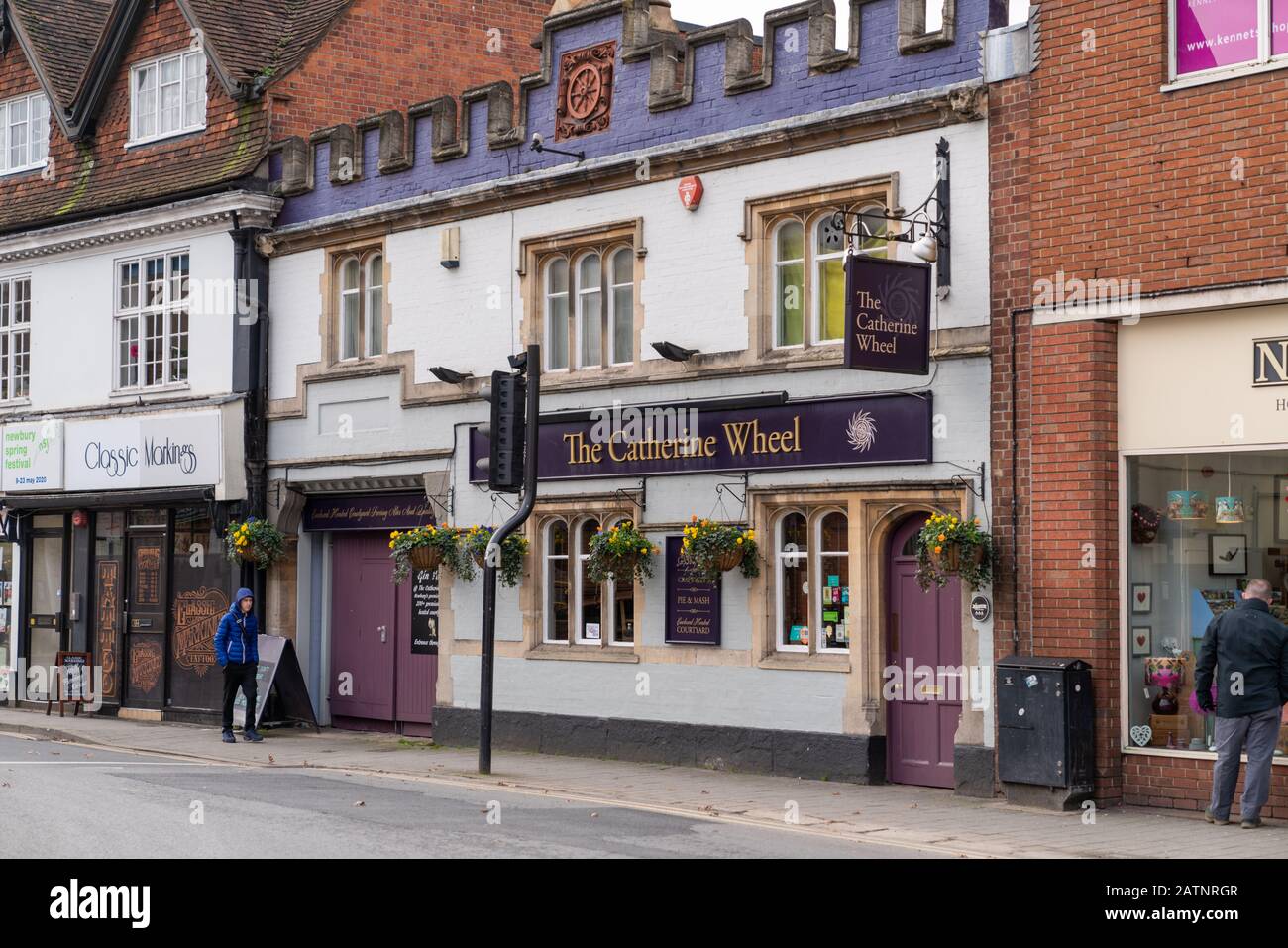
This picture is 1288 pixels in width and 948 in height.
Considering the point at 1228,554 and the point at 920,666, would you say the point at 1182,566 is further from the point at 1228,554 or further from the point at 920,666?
the point at 920,666

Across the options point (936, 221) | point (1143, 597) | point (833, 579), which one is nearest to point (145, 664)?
point (833, 579)

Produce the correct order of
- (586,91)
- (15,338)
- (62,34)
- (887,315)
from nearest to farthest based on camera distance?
(887,315) < (586,91) < (15,338) < (62,34)

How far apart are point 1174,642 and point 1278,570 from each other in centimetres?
113

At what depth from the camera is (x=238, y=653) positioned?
67.5 feet

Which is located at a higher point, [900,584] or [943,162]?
[943,162]

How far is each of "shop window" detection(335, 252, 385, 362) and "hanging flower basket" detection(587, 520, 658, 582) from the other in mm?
4864

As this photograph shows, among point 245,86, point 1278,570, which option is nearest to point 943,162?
point 1278,570

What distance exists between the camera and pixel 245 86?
23.3 m

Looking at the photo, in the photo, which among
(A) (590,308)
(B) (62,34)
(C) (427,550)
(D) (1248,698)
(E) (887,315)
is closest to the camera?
(D) (1248,698)

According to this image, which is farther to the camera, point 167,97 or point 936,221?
point 167,97

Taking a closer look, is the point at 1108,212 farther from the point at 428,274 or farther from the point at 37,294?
the point at 37,294

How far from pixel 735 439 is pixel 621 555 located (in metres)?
1.66

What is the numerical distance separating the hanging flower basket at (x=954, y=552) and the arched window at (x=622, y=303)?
4.80 metres

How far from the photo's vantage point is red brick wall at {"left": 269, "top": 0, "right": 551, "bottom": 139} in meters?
23.5
